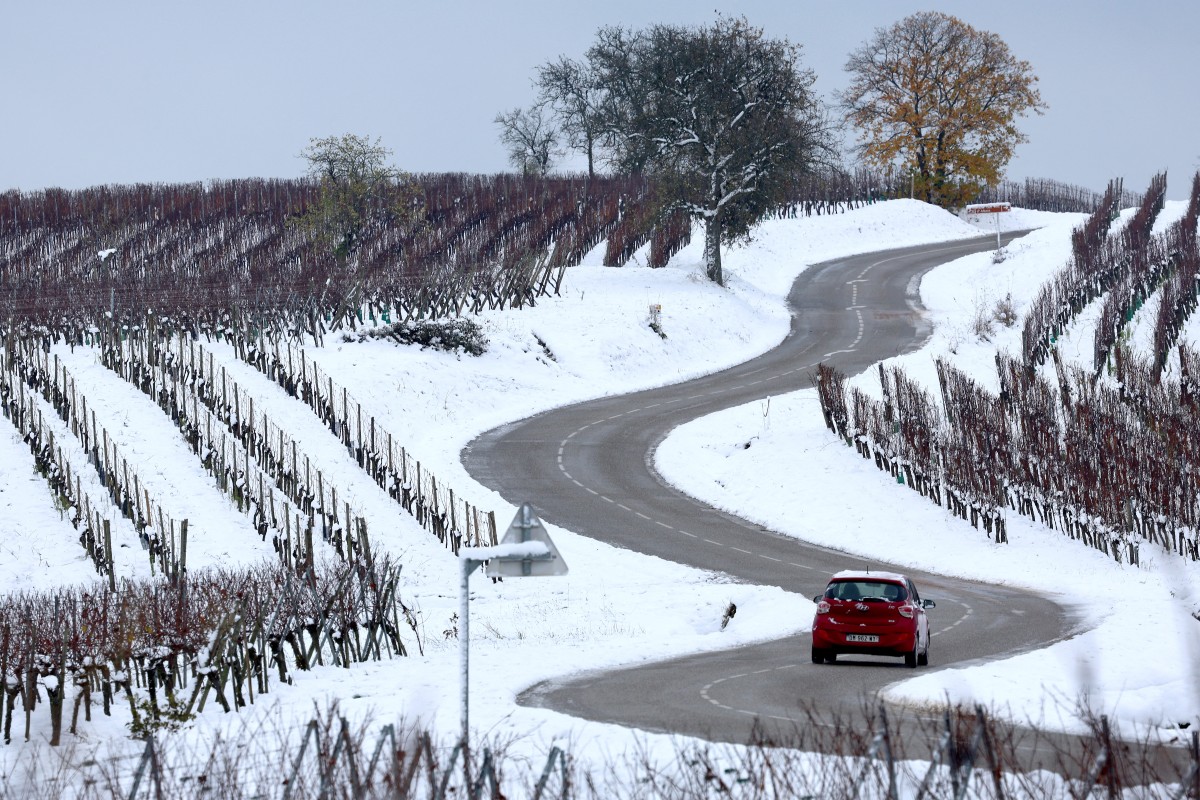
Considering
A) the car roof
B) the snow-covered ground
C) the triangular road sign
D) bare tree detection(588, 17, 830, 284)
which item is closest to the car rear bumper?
the car roof

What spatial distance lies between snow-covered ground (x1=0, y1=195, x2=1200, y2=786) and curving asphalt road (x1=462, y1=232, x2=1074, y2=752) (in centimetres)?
76

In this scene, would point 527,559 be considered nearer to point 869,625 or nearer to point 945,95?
point 869,625

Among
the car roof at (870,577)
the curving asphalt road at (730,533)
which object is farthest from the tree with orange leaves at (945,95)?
the car roof at (870,577)

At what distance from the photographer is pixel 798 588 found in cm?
2733

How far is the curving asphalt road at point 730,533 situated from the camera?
15.9m

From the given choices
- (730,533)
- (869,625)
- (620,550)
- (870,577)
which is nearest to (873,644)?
(869,625)

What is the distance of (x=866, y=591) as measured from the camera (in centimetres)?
1959

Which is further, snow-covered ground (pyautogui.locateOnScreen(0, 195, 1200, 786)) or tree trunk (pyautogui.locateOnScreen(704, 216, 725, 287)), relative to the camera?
tree trunk (pyautogui.locateOnScreen(704, 216, 725, 287))

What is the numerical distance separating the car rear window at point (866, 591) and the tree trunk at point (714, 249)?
41.9 metres

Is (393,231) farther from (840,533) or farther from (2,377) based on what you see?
(840,533)

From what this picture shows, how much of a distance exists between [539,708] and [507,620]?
9423mm

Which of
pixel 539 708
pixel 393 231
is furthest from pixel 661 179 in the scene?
pixel 539 708

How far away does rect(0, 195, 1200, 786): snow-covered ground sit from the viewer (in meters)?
16.1

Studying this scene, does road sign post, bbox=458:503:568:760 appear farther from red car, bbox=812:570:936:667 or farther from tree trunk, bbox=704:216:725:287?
tree trunk, bbox=704:216:725:287
